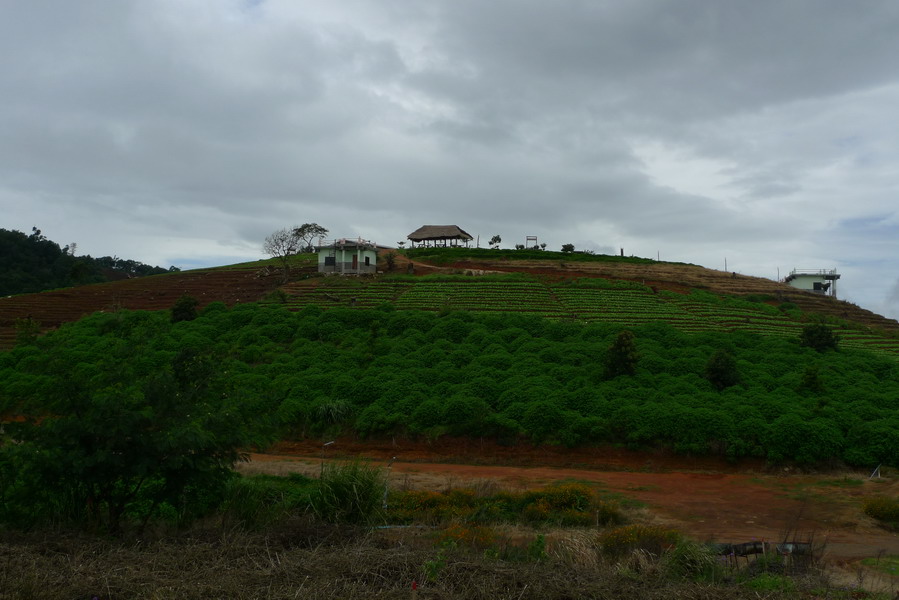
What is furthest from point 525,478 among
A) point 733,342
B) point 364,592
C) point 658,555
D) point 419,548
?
point 733,342

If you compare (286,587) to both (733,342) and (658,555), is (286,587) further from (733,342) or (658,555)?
(733,342)

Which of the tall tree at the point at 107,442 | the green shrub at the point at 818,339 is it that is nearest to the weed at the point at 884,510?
the tall tree at the point at 107,442

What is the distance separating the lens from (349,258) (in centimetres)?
4941

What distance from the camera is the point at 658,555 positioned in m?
8.48

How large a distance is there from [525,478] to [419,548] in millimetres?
10527

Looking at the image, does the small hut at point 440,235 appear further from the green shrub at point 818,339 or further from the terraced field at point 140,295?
the green shrub at point 818,339

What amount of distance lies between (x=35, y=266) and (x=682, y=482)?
6566cm

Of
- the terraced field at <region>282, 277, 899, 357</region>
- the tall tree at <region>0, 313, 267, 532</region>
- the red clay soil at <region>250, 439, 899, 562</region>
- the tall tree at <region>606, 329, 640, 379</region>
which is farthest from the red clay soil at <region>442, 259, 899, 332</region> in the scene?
the tall tree at <region>0, 313, 267, 532</region>

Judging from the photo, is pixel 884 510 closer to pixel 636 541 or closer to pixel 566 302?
pixel 636 541

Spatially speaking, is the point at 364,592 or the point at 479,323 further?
the point at 479,323

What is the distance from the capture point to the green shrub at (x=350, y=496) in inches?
382

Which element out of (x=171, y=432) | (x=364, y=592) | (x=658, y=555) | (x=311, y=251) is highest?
(x=311, y=251)

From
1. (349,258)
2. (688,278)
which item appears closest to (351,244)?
(349,258)

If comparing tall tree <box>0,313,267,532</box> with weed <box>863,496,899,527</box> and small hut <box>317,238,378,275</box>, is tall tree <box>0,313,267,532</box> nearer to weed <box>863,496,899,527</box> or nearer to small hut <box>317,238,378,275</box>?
weed <box>863,496,899,527</box>
